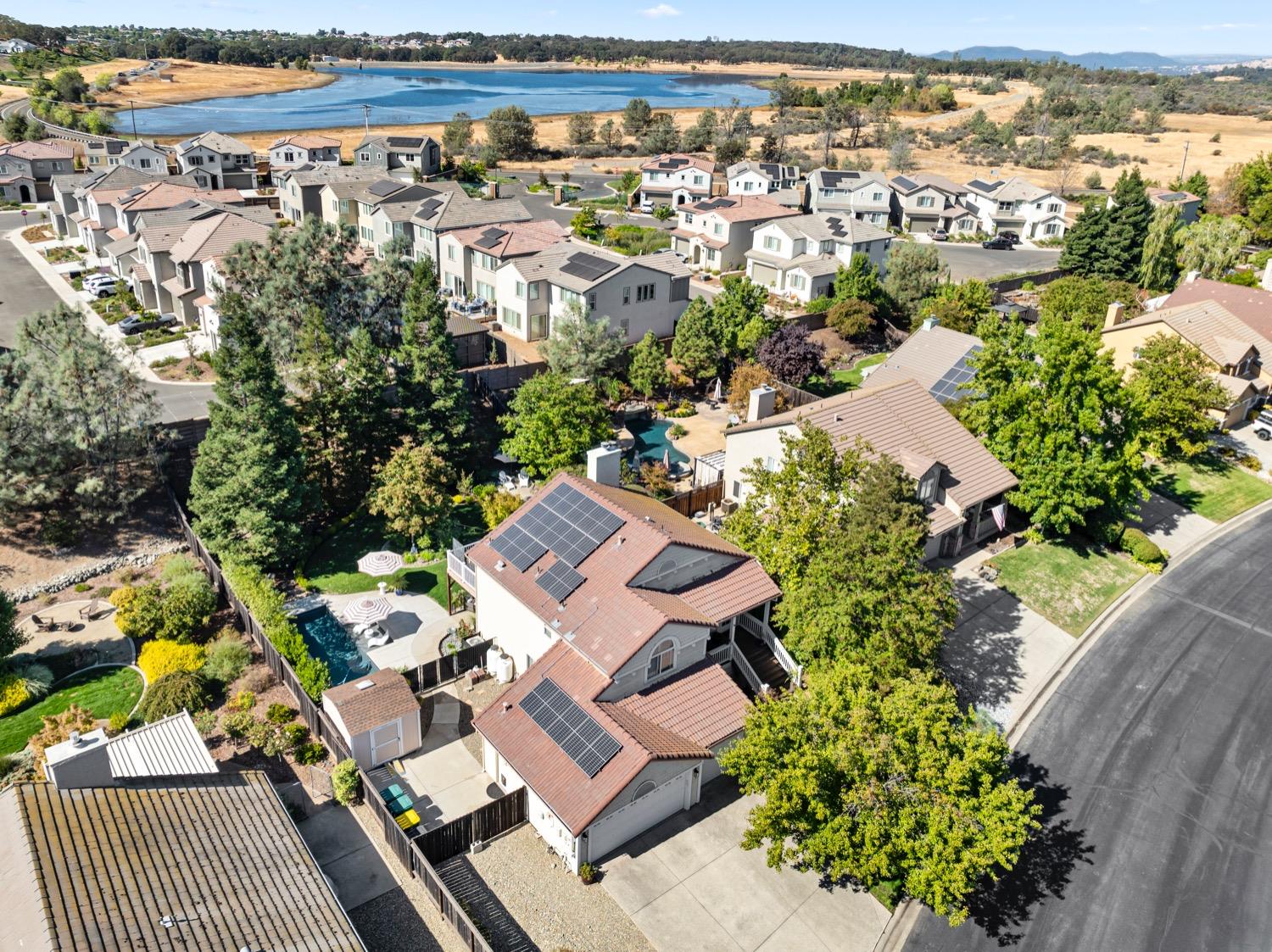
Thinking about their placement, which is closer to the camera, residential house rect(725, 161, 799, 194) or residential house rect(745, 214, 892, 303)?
residential house rect(745, 214, 892, 303)

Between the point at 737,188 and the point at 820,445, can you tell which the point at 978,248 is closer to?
the point at 737,188

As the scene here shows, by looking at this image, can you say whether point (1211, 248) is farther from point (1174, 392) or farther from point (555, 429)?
point (555, 429)

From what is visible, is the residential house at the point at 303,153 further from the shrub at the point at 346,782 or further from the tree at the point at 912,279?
the shrub at the point at 346,782

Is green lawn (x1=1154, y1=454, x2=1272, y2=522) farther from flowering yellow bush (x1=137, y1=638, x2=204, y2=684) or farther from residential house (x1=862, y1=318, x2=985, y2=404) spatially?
flowering yellow bush (x1=137, y1=638, x2=204, y2=684)

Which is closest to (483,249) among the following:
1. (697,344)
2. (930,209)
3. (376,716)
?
(697,344)

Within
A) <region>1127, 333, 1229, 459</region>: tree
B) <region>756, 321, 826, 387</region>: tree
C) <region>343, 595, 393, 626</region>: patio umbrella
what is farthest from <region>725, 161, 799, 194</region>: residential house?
<region>343, 595, 393, 626</region>: patio umbrella
